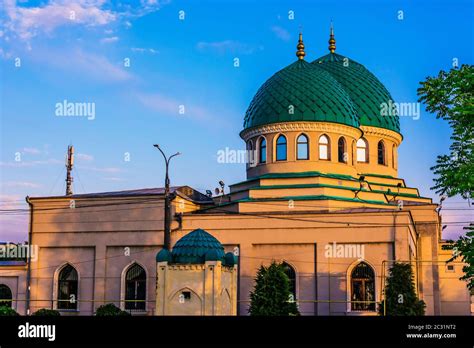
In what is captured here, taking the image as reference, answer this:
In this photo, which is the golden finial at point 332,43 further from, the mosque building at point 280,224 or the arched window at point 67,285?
the arched window at point 67,285

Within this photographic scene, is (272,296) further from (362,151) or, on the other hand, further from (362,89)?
(362,89)

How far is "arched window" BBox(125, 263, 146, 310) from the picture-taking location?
94.2 feet

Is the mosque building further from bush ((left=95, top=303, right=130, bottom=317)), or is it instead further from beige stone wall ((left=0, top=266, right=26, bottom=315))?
bush ((left=95, top=303, right=130, bottom=317))

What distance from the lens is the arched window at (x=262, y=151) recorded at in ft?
103

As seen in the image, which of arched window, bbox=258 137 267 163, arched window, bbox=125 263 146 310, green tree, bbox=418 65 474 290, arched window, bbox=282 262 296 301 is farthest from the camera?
arched window, bbox=258 137 267 163

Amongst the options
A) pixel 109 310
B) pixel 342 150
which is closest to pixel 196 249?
pixel 109 310

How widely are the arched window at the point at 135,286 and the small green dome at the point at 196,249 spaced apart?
6.51 m

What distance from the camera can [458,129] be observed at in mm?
18859

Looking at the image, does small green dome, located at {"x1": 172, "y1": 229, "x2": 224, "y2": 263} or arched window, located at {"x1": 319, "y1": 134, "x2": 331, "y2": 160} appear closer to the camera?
small green dome, located at {"x1": 172, "y1": 229, "x2": 224, "y2": 263}

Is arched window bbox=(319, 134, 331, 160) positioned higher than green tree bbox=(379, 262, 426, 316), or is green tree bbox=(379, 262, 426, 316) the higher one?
arched window bbox=(319, 134, 331, 160)

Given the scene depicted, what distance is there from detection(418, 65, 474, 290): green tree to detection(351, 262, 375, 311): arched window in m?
7.43

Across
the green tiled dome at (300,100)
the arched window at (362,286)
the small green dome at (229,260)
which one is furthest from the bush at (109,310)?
the green tiled dome at (300,100)

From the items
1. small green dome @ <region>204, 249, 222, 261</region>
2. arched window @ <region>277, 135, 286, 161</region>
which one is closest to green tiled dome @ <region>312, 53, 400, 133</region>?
arched window @ <region>277, 135, 286, 161</region>

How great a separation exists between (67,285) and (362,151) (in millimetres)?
15017
